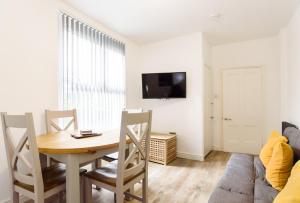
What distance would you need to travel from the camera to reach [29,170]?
1.45m

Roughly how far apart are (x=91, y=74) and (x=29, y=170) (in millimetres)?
1860

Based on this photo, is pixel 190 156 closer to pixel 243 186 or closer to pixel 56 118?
pixel 243 186

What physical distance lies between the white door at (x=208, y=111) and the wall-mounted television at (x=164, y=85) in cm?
57

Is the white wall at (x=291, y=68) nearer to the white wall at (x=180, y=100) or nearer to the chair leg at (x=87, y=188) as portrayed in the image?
the white wall at (x=180, y=100)

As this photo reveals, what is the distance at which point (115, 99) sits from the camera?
3588 millimetres

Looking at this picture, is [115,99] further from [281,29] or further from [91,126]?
[281,29]

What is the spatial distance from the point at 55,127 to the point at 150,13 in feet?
7.18

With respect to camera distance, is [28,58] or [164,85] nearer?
[28,58]

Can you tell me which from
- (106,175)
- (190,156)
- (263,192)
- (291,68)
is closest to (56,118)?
(106,175)

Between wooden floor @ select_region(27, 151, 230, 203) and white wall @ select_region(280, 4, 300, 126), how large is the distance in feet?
4.82

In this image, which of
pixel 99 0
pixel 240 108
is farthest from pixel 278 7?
pixel 99 0

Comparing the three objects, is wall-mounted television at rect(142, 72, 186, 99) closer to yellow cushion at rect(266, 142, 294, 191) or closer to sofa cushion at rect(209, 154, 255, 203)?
sofa cushion at rect(209, 154, 255, 203)

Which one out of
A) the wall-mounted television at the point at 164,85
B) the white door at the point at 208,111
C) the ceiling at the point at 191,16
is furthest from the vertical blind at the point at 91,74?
the white door at the point at 208,111

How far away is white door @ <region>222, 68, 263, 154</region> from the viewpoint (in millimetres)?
3984
